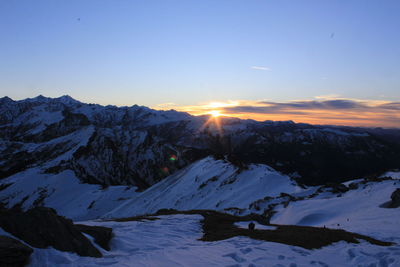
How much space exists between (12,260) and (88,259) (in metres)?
2.45

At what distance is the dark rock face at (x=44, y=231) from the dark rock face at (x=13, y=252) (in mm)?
923

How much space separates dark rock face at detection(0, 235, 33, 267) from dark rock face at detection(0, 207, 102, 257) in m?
0.92

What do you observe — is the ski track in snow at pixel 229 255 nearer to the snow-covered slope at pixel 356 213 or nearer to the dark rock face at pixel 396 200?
the snow-covered slope at pixel 356 213

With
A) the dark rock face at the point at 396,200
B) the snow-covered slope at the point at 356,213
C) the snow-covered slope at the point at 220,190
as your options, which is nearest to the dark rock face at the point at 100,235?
the snow-covered slope at the point at 356,213

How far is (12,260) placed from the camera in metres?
8.34

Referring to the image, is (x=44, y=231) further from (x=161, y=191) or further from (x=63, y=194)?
(x=63, y=194)

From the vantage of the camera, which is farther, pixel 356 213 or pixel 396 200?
pixel 356 213

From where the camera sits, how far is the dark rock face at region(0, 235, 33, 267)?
823 centimetres

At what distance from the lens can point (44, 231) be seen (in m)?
10.4

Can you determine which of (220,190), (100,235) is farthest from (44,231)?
(220,190)

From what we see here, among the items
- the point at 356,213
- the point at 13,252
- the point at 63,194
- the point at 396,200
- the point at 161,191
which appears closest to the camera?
the point at 13,252

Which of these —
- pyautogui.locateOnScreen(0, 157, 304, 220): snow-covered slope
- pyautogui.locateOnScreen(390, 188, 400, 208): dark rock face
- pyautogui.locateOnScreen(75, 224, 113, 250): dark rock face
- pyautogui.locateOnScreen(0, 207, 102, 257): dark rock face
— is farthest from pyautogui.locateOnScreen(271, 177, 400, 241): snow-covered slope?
pyautogui.locateOnScreen(0, 207, 102, 257): dark rock face

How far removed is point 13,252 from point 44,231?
1967 mm

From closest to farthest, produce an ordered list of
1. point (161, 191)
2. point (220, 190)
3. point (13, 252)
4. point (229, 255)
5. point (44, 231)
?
point (13, 252) → point (44, 231) → point (229, 255) → point (220, 190) → point (161, 191)
